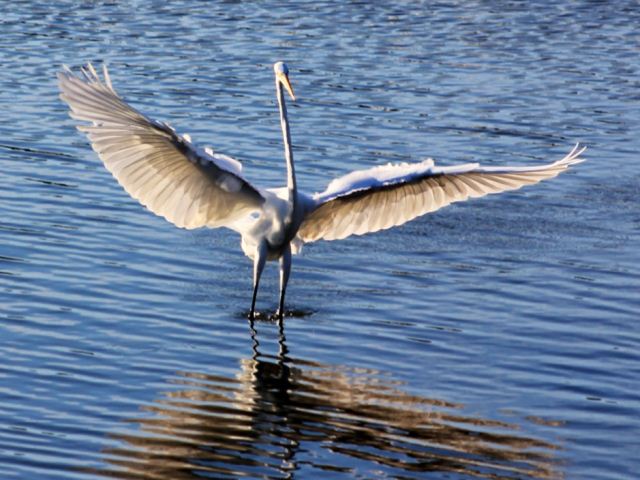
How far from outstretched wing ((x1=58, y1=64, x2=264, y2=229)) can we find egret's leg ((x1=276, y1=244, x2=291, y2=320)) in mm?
471

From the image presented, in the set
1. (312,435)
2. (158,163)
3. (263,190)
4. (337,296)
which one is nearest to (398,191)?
(337,296)

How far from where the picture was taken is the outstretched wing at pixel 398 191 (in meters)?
11.9

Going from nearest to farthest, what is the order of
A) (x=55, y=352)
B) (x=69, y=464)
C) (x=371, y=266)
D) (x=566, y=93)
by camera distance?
(x=69, y=464) < (x=55, y=352) < (x=371, y=266) < (x=566, y=93)

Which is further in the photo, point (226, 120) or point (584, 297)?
point (226, 120)

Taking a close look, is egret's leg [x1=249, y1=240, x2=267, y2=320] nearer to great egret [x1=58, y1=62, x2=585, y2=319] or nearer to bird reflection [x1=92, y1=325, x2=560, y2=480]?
great egret [x1=58, y1=62, x2=585, y2=319]

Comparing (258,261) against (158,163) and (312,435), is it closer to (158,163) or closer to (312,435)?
(158,163)

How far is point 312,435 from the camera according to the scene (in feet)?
31.9

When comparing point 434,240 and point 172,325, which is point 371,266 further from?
point 172,325

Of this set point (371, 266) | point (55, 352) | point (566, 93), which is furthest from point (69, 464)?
point (566, 93)

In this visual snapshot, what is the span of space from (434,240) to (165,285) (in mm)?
2994

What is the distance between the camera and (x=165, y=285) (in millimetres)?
12820

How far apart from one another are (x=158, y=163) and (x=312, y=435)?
2.98 m

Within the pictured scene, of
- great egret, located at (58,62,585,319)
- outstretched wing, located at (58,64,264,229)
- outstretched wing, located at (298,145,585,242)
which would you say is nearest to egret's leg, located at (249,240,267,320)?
great egret, located at (58,62,585,319)

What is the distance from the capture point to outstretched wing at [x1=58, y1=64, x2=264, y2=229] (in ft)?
35.9
